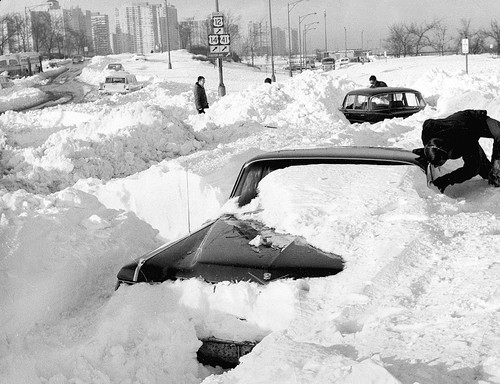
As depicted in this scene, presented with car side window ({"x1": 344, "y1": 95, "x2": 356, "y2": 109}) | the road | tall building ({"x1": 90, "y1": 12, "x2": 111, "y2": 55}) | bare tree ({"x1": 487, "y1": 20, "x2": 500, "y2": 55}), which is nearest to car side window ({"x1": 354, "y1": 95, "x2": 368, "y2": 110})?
car side window ({"x1": 344, "y1": 95, "x2": 356, "y2": 109})

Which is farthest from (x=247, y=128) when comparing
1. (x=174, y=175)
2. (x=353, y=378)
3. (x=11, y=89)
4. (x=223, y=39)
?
(x=11, y=89)

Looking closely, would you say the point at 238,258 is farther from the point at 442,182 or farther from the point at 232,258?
the point at 442,182

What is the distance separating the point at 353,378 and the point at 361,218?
6.99 feet

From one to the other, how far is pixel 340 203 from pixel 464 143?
2536 mm

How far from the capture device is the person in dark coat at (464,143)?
6.46 metres

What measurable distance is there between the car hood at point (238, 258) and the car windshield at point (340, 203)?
0.14 meters

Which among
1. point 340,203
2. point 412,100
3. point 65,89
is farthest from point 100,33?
point 340,203

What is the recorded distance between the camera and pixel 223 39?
2336cm

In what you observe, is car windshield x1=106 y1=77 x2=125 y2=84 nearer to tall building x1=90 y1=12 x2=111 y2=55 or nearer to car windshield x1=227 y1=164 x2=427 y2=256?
car windshield x1=227 y1=164 x2=427 y2=256

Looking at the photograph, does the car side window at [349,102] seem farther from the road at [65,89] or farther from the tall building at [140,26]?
the tall building at [140,26]

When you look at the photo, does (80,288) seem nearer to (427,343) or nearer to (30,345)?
(30,345)

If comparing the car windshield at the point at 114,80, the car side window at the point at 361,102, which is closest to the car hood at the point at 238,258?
the car side window at the point at 361,102

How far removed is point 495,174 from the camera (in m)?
6.71

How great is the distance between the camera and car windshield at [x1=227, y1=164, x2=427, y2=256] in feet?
14.5
